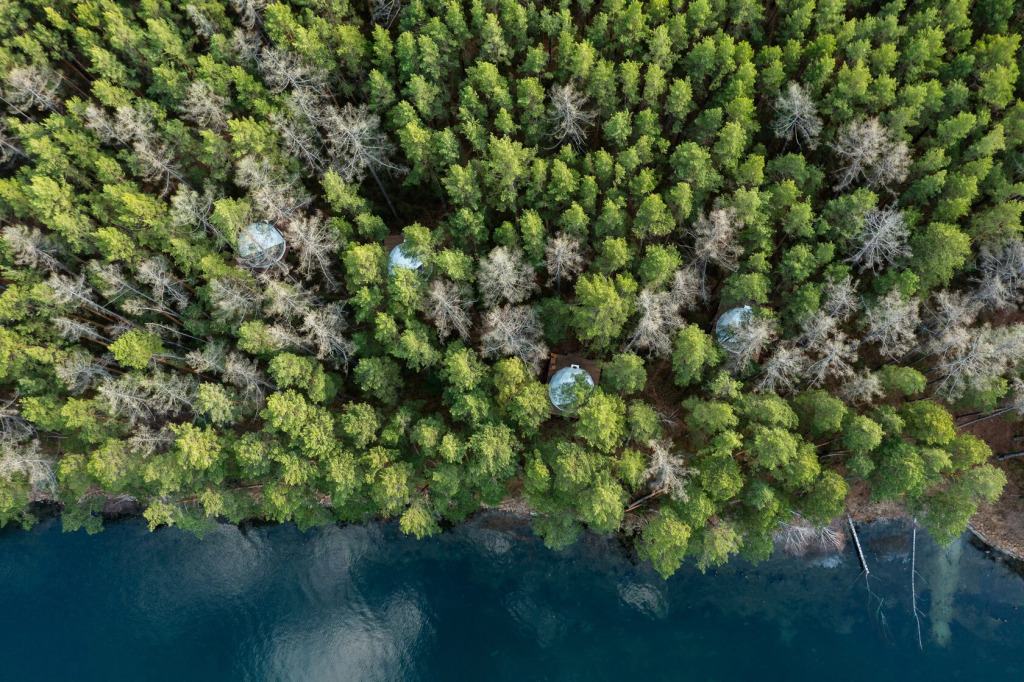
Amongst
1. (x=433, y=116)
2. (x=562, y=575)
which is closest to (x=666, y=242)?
(x=433, y=116)

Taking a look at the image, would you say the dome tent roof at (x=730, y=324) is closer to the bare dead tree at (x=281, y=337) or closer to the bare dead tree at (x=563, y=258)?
the bare dead tree at (x=563, y=258)

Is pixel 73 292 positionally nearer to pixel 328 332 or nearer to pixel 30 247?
pixel 30 247

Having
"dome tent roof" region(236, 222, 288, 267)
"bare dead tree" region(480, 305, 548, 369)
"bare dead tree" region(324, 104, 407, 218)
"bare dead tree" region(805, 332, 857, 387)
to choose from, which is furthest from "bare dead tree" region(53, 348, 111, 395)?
"bare dead tree" region(805, 332, 857, 387)

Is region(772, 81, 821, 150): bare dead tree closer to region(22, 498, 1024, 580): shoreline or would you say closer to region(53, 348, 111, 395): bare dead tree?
region(22, 498, 1024, 580): shoreline

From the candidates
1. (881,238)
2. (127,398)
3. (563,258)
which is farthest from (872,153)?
(127,398)

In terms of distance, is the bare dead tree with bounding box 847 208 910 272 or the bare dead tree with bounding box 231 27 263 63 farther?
the bare dead tree with bounding box 231 27 263 63

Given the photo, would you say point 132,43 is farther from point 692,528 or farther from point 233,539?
point 692,528

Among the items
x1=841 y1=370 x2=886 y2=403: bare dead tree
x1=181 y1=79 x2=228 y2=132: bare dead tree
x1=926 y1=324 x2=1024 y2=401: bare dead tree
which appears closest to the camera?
x1=926 y1=324 x2=1024 y2=401: bare dead tree
